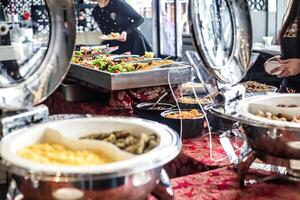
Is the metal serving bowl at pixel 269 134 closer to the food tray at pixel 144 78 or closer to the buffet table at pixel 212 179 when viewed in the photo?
the buffet table at pixel 212 179

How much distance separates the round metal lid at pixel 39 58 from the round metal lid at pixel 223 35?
309mm

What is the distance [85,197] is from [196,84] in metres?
1.48

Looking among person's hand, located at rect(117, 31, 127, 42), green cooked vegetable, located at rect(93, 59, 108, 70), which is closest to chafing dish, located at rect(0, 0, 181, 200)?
green cooked vegetable, located at rect(93, 59, 108, 70)

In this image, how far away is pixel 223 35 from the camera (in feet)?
4.19

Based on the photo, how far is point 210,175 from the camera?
1256 millimetres

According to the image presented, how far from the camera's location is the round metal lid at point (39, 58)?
97 cm

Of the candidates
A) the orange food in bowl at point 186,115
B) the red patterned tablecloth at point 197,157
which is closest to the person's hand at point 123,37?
the orange food in bowl at point 186,115

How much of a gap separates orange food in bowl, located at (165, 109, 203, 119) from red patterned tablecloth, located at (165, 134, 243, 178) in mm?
92

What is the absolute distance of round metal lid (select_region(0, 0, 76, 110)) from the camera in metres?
0.97

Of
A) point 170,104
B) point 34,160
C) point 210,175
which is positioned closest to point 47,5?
point 34,160

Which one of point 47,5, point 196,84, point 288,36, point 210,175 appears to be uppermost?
point 47,5

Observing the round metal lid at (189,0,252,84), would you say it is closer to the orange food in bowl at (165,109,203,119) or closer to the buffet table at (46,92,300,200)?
the buffet table at (46,92,300,200)

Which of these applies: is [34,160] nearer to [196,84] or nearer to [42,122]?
[42,122]

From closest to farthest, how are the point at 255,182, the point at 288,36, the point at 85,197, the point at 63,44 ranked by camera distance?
the point at 85,197 < the point at 63,44 < the point at 255,182 < the point at 288,36
